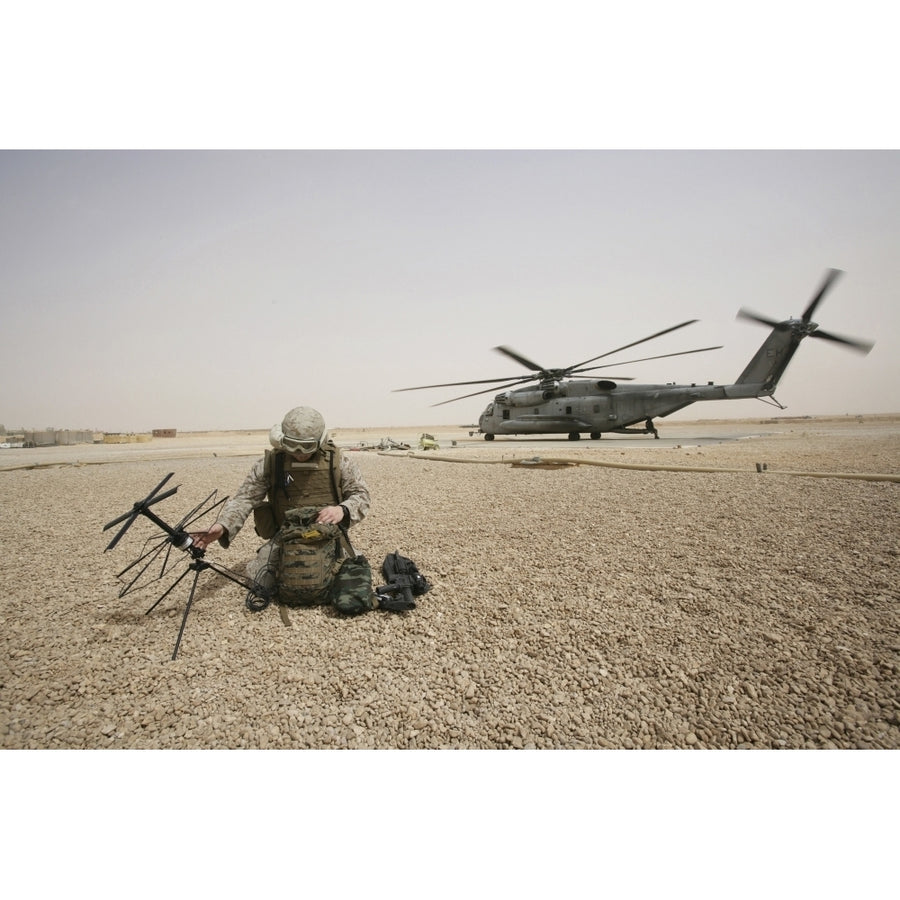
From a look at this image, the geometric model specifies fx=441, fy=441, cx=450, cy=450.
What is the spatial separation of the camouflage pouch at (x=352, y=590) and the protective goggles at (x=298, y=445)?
3.45 ft

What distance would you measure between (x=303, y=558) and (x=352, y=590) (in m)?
Result: 0.46

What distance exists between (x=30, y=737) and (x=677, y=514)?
626 cm

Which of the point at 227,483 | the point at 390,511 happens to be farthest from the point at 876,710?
the point at 227,483

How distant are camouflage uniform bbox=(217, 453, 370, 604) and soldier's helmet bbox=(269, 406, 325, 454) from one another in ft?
1.03

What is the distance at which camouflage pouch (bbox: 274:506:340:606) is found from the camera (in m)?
3.48

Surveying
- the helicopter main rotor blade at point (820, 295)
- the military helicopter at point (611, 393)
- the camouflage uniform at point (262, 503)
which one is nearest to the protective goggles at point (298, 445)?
the camouflage uniform at point (262, 503)

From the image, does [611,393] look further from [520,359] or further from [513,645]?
[513,645]

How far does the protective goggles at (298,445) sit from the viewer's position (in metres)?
3.56

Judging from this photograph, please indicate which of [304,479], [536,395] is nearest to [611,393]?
[536,395]

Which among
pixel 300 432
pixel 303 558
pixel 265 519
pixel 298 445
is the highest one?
pixel 300 432

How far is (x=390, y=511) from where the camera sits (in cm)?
682

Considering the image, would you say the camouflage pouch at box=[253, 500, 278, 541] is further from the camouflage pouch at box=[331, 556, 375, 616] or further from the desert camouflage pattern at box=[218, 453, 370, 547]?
the camouflage pouch at box=[331, 556, 375, 616]

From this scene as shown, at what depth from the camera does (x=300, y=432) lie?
11.7 feet

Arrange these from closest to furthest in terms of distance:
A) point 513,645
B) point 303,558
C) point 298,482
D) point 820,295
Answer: point 513,645
point 303,558
point 298,482
point 820,295
